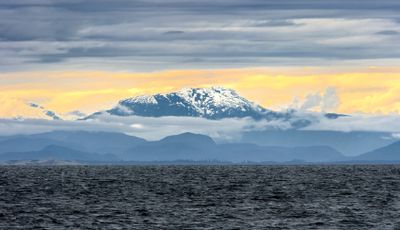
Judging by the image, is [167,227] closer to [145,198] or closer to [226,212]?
[226,212]

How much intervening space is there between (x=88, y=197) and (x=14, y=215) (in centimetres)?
3536

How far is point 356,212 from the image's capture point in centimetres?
11888

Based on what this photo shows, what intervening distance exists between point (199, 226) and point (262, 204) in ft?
101

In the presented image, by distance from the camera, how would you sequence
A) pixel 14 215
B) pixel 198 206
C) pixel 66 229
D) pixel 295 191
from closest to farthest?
pixel 66 229 < pixel 14 215 < pixel 198 206 < pixel 295 191

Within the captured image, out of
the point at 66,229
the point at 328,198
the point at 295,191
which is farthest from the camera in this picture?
the point at 295,191

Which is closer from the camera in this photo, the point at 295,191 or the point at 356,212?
the point at 356,212

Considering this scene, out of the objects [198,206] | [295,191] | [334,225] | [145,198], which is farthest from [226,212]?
[295,191]

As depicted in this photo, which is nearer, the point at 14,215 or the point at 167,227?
the point at 167,227

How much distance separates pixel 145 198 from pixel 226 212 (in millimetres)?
29543

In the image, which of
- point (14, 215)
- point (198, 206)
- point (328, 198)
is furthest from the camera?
point (328, 198)

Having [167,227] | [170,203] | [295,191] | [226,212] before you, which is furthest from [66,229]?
[295,191]

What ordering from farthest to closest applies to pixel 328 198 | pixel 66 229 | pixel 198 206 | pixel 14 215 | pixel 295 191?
1. pixel 295 191
2. pixel 328 198
3. pixel 198 206
4. pixel 14 215
5. pixel 66 229

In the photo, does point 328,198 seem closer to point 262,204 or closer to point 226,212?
point 262,204

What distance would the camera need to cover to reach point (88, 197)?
488 feet
